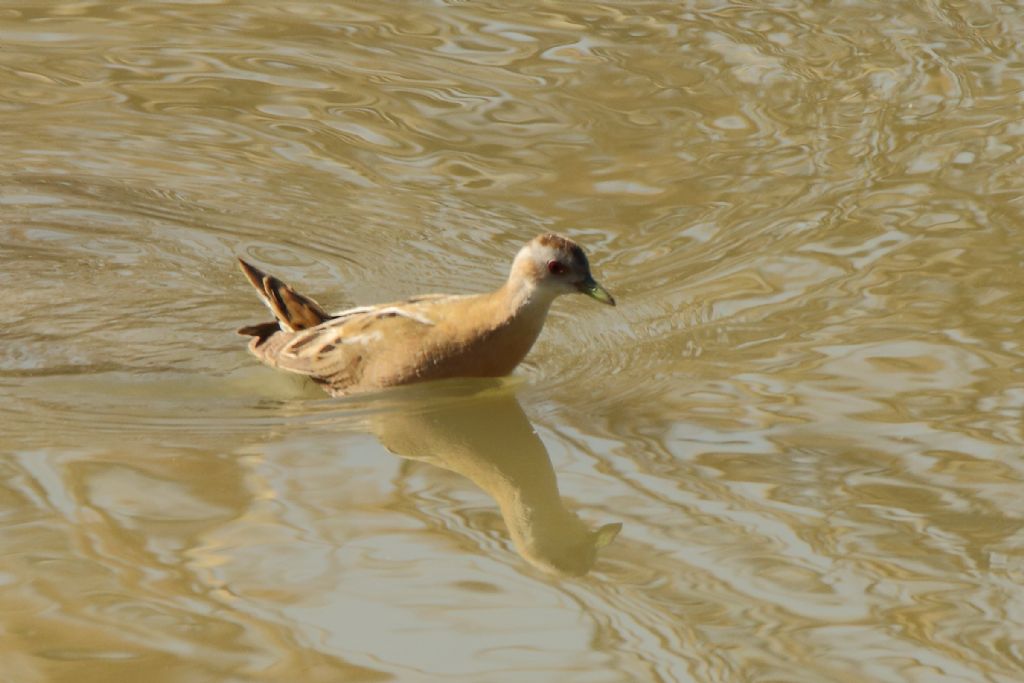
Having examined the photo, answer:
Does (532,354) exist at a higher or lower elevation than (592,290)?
lower

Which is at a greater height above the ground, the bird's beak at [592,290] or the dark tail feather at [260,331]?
the bird's beak at [592,290]

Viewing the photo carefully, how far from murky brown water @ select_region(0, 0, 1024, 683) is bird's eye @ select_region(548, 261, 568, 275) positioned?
69 cm

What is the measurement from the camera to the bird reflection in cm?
681

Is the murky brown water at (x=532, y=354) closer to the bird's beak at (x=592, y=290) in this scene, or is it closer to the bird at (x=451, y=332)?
the bird at (x=451, y=332)

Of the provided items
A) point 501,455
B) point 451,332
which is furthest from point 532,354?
point 501,455

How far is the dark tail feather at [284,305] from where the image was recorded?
884cm

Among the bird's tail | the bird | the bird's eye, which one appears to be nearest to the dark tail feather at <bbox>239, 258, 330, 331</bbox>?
the bird's tail

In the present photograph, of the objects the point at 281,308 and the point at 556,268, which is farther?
the point at 281,308

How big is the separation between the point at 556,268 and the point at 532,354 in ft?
3.42

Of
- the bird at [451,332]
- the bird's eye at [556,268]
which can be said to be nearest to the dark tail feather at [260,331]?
the bird at [451,332]

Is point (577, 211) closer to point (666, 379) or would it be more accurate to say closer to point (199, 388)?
point (666, 379)

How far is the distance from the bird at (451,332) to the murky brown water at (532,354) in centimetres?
17

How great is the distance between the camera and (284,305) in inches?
351

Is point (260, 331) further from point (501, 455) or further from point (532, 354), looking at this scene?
point (501, 455)
